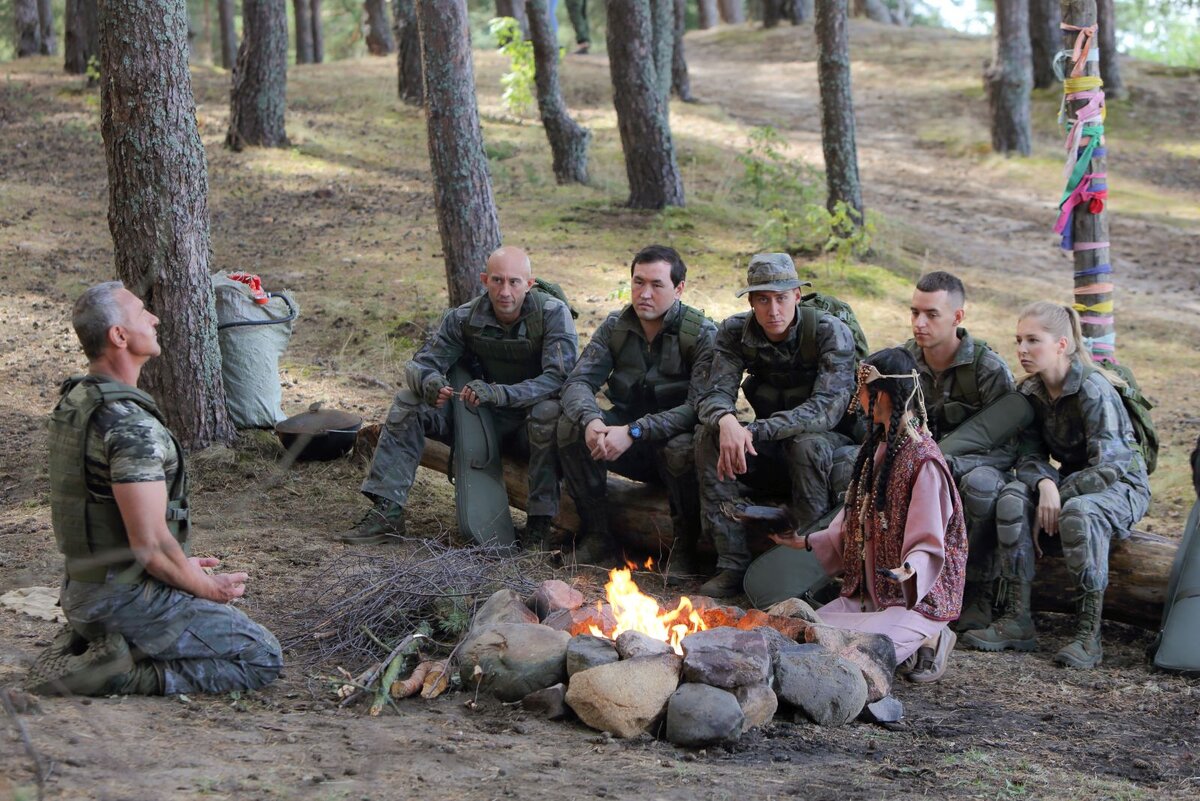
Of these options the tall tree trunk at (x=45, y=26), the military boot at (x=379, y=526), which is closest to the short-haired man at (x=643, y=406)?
the military boot at (x=379, y=526)

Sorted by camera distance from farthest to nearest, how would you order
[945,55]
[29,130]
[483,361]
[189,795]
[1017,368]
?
1. [945,55]
2. [29,130]
3. [1017,368]
4. [483,361]
5. [189,795]

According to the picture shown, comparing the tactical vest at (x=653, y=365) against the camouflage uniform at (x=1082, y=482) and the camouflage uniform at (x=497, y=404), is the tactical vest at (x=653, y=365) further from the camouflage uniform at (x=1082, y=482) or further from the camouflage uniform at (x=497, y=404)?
the camouflage uniform at (x=1082, y=482)

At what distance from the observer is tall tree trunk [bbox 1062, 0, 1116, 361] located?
7754mm

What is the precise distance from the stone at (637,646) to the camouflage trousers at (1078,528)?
6.86ft

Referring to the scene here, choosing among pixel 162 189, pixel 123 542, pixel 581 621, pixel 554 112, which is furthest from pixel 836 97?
pixel 123 542

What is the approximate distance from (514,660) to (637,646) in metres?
0.49

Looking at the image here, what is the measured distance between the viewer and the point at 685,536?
22.5ft

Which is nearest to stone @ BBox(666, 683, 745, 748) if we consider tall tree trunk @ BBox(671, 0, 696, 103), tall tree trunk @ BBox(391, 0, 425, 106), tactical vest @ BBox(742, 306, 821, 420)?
tactical vest @ BBox(742, 306, 821, 420)

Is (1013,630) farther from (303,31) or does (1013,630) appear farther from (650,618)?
(303,31)

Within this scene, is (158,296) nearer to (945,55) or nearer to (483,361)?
(483,361)

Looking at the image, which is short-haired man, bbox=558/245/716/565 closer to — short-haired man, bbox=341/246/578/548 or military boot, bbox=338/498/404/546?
short-haired man, bbox=341/246/578/548

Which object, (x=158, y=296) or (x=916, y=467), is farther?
(x=158, y=296)

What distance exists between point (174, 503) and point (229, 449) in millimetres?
3450

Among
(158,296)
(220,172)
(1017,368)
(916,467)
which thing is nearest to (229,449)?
(158,296)
